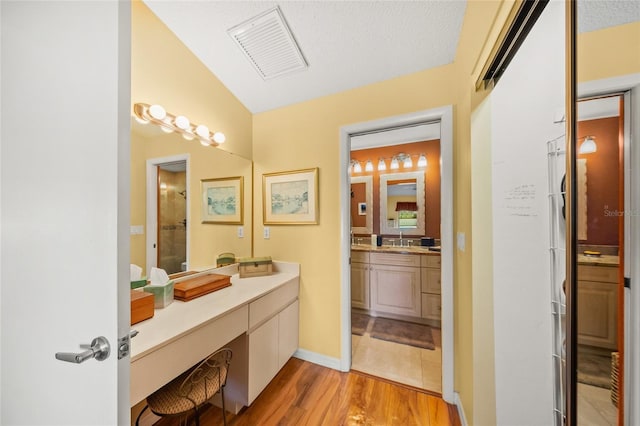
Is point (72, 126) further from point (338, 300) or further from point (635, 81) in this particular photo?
point (338, 300)

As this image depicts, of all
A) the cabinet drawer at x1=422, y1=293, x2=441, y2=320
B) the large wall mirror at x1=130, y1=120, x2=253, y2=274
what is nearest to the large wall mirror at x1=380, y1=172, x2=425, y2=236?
the cabinet drawer at x1=422, y1=293, x2=441, y2=320

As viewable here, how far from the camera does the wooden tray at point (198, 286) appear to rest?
1368 millimetres

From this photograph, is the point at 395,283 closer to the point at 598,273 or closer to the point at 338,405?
the point at 338,405

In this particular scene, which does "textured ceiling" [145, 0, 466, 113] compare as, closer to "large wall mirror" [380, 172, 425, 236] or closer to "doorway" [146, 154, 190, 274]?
"doorway" [146, 154, 190, 274]

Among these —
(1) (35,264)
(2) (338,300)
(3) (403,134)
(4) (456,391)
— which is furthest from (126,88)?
(3) (403,134)

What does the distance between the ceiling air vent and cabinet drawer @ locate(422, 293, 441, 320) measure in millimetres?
2648

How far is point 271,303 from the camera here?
1.61m

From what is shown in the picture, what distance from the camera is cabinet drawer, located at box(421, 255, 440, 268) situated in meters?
2.45

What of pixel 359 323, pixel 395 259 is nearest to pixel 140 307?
pixel 359 323

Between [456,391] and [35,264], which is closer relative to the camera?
[35,264]

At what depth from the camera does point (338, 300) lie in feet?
6.01

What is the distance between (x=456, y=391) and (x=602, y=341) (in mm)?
1410

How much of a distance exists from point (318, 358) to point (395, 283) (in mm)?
1272

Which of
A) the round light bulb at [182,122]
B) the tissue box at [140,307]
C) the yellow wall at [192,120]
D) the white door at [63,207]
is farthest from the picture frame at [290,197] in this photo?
the white door at [63,207]
